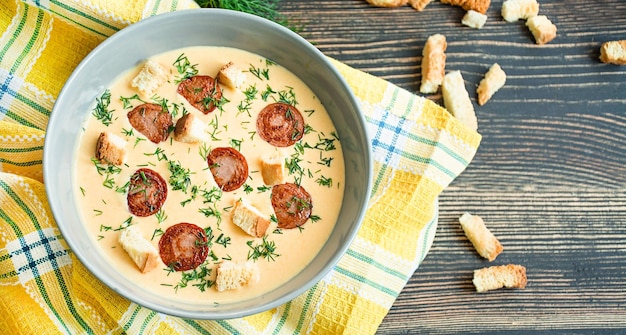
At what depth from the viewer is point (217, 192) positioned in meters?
2.82

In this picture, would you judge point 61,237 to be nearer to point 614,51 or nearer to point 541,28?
point 541,28

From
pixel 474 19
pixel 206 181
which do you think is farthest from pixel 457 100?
pixel 206 181

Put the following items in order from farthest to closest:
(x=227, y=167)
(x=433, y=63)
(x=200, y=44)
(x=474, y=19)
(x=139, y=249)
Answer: (x=474, y=19) < (x=433, y=63) < (x=200, y=44) < (x=227, y=167) < (x=139, y=249)

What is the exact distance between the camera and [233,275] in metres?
2.78

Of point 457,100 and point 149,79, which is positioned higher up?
point 457,100

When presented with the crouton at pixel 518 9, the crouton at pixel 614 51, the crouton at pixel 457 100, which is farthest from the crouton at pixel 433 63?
the crouton at pixel 614 51

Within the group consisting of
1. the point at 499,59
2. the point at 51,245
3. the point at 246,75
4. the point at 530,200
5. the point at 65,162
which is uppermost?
the point at 499,59

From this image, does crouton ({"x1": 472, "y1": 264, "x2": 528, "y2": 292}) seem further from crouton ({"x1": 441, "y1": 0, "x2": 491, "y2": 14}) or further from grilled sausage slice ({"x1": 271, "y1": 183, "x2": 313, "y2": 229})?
crouton ({"x1": 441, "y1": 0, "x2": 491, "y2": 14})

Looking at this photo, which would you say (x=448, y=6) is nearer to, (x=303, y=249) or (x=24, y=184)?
(x=303, y=249)

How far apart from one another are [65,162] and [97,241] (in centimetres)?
34

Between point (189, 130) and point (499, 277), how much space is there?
1.73 m

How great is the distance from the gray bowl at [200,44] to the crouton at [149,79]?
10 centimetres

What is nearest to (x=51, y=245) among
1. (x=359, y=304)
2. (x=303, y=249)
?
(x=303, y=249)

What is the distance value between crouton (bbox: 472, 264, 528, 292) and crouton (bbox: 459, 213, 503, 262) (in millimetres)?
69
